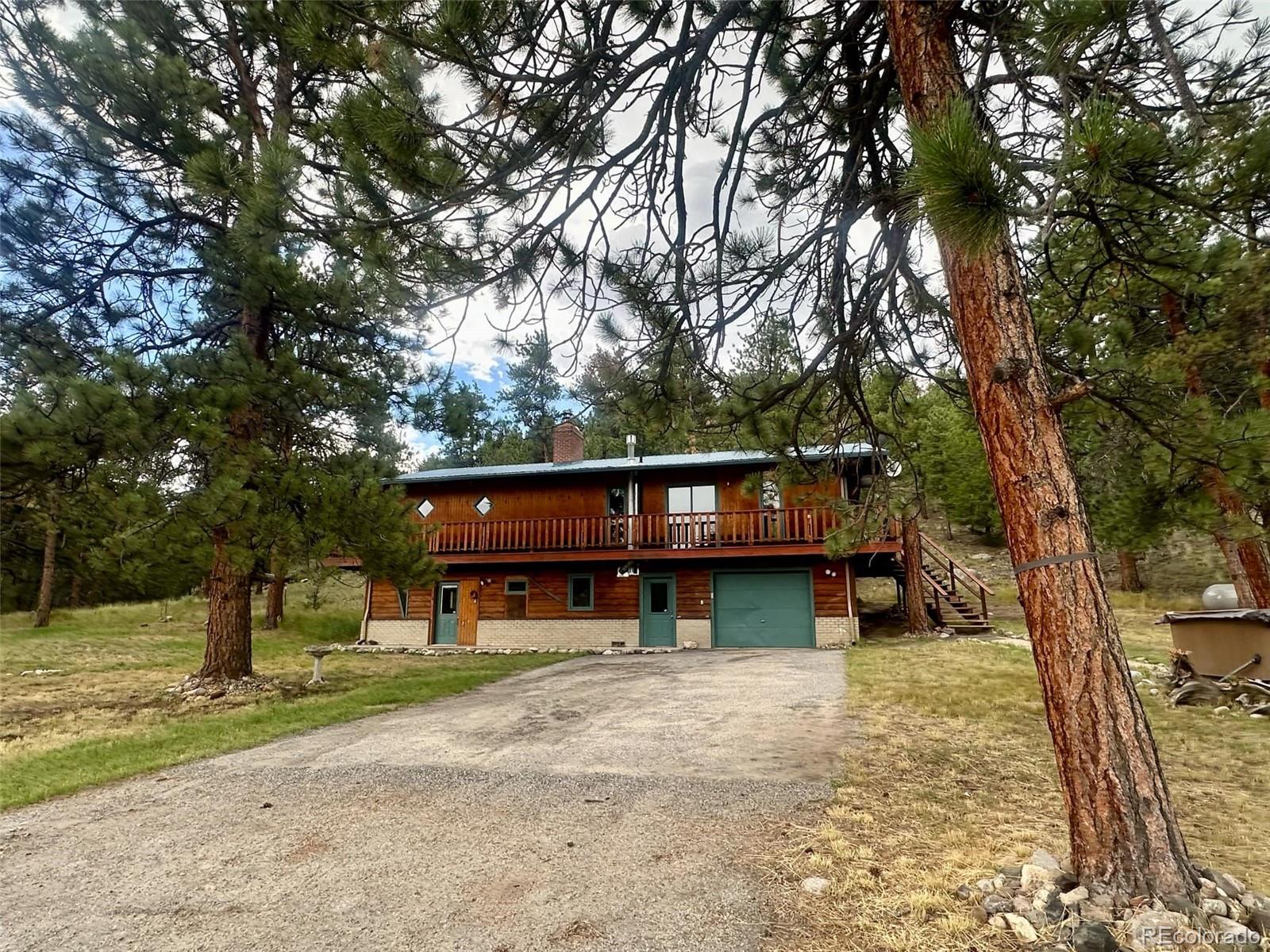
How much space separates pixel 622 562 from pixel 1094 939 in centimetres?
1352

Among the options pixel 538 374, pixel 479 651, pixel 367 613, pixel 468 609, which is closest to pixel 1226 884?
pixel 538 374

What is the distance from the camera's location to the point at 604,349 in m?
4.62

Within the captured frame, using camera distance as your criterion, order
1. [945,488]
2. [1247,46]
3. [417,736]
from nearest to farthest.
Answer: [1247,46] → [417,736] → [945,488]

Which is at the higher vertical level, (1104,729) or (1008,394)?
(1008,394)

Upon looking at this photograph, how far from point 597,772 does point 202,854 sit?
7.86 feet

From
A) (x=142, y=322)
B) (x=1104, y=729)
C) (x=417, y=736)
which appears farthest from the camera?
(x=142, y=322)

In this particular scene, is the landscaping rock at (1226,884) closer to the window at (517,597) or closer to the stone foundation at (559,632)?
the stone foundation at (559,632)

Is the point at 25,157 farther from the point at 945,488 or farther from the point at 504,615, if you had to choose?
the point at 945,488

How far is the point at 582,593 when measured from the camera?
16.1 meters

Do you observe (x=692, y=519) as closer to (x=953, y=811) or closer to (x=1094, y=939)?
(x=953, y=811)

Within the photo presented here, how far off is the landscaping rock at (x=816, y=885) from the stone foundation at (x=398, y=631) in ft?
51.1

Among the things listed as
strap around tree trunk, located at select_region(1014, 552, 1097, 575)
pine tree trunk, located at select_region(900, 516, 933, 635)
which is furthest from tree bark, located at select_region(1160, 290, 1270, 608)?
pine tree trunk, located at select_region(900, 516, 933, 635)

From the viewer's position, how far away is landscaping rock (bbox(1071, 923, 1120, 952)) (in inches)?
81.8

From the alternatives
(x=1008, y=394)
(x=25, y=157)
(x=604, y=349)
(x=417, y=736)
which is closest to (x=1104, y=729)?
(x=1008, y=394)
